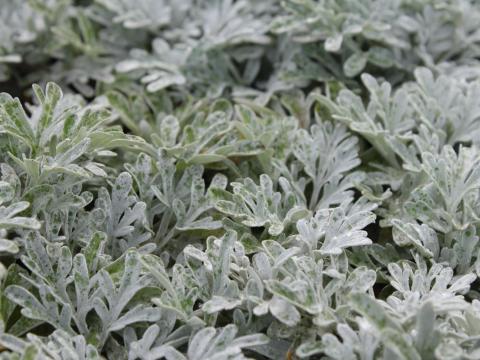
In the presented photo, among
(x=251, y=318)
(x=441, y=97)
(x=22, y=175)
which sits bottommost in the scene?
(x=251, y=318)

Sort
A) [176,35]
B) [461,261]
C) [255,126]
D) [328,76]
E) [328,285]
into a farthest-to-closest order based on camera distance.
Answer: [176,35] < [328,76] < [255,126] < [461,261] < [328,285]

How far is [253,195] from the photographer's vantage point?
1.53m

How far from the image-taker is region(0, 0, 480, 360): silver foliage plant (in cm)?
127

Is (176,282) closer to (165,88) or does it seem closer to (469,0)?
(165,88)

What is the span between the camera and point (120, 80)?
223 centimetres

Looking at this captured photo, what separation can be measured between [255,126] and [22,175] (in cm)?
61

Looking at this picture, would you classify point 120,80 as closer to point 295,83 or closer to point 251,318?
point 295,83

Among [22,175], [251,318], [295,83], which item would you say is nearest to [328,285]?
[251,318]

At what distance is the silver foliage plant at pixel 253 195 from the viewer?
1.27 meters

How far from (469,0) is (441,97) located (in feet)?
2.03

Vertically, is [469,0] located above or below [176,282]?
above

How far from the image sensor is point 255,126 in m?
1.83

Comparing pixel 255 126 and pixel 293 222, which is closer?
pixel 293 222

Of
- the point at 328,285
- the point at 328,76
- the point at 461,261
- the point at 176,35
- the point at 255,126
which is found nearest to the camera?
the point at 328,285
